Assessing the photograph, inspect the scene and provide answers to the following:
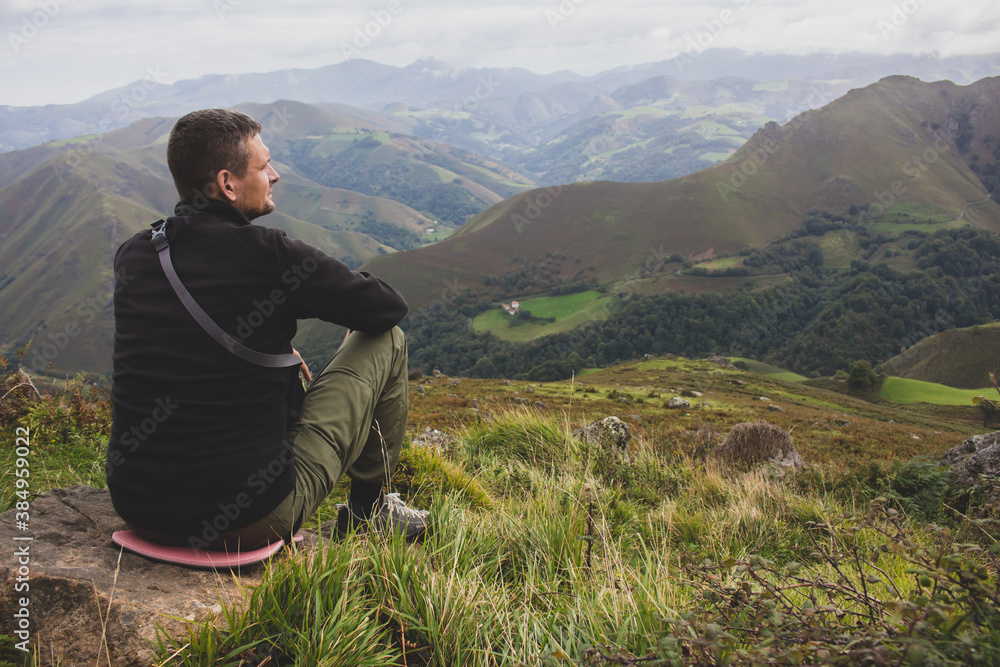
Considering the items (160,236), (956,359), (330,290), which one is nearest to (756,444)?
(330,290)

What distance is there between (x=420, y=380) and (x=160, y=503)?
3082 centimetres

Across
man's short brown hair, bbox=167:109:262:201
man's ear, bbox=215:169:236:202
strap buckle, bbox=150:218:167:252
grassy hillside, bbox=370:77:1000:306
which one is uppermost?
man's short brown hair, bbox=167:109:262:201

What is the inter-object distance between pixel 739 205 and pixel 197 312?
170911 mm

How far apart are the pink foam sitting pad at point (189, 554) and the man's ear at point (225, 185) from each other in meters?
1.72

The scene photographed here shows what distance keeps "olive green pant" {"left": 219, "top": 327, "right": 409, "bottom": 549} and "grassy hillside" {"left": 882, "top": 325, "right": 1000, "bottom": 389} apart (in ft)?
274

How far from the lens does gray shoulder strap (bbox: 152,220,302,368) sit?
242 centimetres

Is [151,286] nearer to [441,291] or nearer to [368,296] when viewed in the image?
[368,296]

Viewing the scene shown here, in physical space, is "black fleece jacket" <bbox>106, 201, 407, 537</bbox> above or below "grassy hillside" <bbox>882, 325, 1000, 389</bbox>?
above

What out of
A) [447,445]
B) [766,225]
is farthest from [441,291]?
[447,445]

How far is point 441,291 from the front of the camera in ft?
427

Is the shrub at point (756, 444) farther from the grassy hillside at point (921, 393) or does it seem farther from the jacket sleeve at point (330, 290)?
the grassy hillside at point (921, 393)

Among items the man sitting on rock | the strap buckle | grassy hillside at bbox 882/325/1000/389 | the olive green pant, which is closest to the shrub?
the olive green pant

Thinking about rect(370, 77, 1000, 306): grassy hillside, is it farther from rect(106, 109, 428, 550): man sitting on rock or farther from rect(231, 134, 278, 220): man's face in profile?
rect(106, 109, 428, 550): man sitting on rock

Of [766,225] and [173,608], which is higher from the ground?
[173,608]
